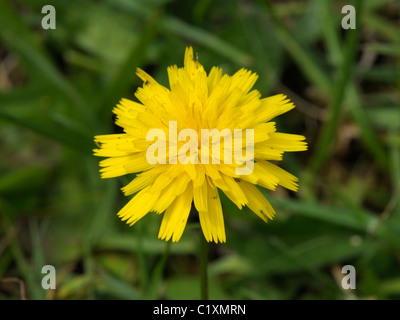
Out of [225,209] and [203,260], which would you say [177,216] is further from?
[225,209]

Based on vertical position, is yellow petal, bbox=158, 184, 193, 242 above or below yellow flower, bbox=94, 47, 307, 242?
below

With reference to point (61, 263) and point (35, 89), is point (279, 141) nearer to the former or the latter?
point (61, 263)

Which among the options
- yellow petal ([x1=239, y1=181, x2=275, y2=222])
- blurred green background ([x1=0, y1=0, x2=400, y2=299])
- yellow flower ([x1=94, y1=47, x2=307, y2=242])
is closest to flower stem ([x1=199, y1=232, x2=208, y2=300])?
yellow flower ([x1=94, y1=47, x2=307, y2=242])

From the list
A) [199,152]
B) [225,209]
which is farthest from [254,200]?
[225,209]

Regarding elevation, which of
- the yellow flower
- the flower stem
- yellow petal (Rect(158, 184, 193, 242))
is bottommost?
the flower stem

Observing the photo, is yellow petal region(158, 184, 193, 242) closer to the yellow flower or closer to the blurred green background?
the yellow flower
